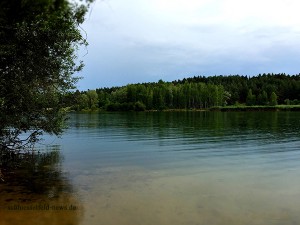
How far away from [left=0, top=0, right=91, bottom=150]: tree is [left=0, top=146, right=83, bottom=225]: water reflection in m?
2.44

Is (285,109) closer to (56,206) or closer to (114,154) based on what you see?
(114,154)

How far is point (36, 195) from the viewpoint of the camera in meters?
17.4

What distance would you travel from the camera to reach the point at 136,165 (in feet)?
88.9

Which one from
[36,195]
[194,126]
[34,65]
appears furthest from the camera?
[194,126]

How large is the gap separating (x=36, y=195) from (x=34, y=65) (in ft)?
23.7

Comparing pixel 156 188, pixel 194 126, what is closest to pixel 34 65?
pixel 156 188

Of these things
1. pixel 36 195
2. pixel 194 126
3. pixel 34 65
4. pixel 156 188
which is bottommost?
pixel 156 188

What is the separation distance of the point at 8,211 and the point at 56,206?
2059mm

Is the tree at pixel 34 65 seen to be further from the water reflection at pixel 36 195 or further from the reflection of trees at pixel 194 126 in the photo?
the reflection of trees at pixel 194 126

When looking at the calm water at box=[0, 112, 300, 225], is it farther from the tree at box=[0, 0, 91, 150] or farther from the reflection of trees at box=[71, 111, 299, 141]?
the reflection of trees at box=[71, 111, 299, 141]

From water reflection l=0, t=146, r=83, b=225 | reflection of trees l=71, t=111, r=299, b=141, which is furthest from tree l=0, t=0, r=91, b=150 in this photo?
reflection of trees l=71, t=111, r=299, b=141

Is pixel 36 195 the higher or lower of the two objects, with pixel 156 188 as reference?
higher

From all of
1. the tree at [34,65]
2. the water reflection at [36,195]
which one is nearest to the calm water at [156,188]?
the water reflection at [36,195]

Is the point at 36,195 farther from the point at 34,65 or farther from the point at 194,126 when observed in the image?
the point at 194,126
